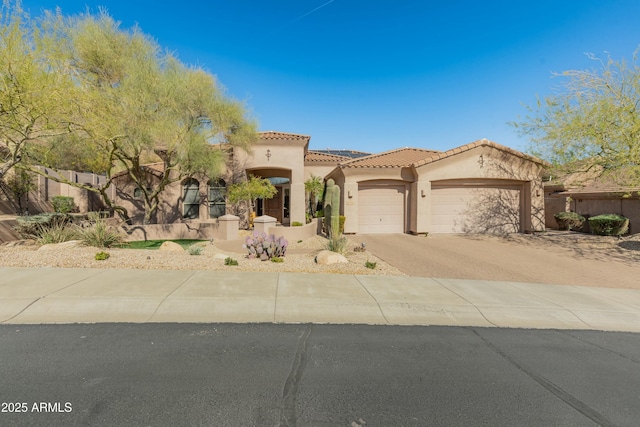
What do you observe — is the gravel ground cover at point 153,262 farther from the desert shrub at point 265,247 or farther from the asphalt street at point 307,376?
the asphalt street at point 307,376

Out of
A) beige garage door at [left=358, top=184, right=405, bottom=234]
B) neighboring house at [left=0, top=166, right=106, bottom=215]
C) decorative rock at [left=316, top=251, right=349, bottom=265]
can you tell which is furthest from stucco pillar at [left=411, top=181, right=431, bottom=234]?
neighboring house at [left=0, top=166, right=106, bottom=215]

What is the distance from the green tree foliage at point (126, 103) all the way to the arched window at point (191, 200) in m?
3.47

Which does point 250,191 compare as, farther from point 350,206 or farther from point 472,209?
point 472,209

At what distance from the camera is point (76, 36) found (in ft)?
35.8

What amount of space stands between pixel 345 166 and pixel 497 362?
1227 centimetres

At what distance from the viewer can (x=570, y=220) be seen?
653 inches

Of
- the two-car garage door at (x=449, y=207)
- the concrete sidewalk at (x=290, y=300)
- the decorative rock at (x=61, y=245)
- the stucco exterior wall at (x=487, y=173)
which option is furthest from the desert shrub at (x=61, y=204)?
the stucco exterior wall at (x=487, y=173)

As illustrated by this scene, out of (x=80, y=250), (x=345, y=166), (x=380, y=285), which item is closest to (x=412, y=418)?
(x=380, y=285)

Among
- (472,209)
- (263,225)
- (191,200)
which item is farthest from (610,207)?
(191,200)

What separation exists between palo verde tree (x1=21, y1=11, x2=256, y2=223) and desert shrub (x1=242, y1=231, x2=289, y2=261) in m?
6.57

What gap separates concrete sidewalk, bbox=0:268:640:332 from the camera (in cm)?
448

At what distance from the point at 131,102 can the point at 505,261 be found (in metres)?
14.8

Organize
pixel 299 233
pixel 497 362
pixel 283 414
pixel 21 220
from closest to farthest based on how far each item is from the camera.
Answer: pixel 283 414 < pixel 497 362 < pixel 21 220 < pixel 299 233

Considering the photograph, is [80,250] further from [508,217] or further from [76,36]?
[508,217]
